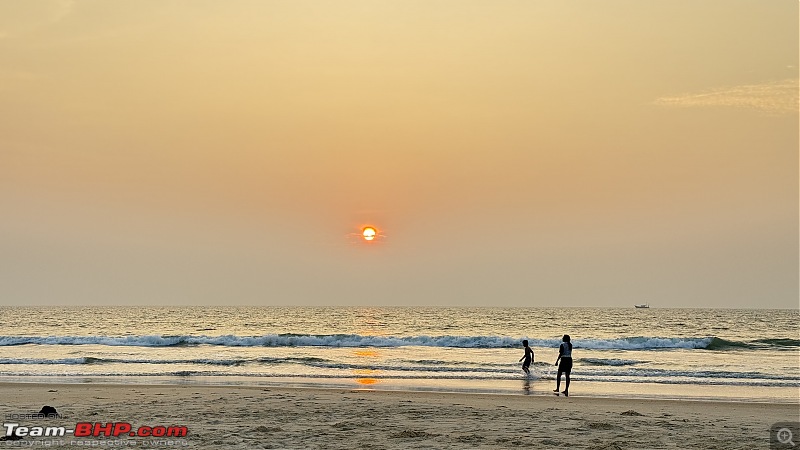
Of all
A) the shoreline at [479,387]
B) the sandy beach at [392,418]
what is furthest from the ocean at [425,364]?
the sandy beach at [392,418]

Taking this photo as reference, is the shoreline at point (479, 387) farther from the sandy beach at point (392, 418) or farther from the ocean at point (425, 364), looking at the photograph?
the sandy beach at point (392, 418)

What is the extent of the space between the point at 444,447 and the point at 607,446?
8.98 feet

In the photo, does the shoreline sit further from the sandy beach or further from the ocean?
the sandy beach

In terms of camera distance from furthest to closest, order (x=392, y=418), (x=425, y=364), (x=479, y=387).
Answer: (x=425, y=364) → (x=479, y=387) → (x=392, y=418)

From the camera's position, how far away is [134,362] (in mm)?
33281

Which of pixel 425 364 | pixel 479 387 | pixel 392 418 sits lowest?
pixel 425 364

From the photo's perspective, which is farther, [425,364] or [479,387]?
[425,364]

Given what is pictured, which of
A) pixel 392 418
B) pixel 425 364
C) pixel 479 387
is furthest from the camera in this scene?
pixel 425 364

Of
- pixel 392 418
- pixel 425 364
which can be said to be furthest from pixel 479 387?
pixel 425 364

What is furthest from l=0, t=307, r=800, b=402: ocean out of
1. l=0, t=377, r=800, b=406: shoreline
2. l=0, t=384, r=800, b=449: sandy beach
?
l=0, t=384, r=800, b=449: sandy beach

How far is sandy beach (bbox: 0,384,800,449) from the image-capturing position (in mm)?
12008

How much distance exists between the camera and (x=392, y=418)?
1453 centimetres

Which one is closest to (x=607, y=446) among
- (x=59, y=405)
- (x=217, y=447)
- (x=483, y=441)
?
(x=483, y=441)

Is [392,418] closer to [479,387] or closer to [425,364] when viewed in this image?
[479,387]
